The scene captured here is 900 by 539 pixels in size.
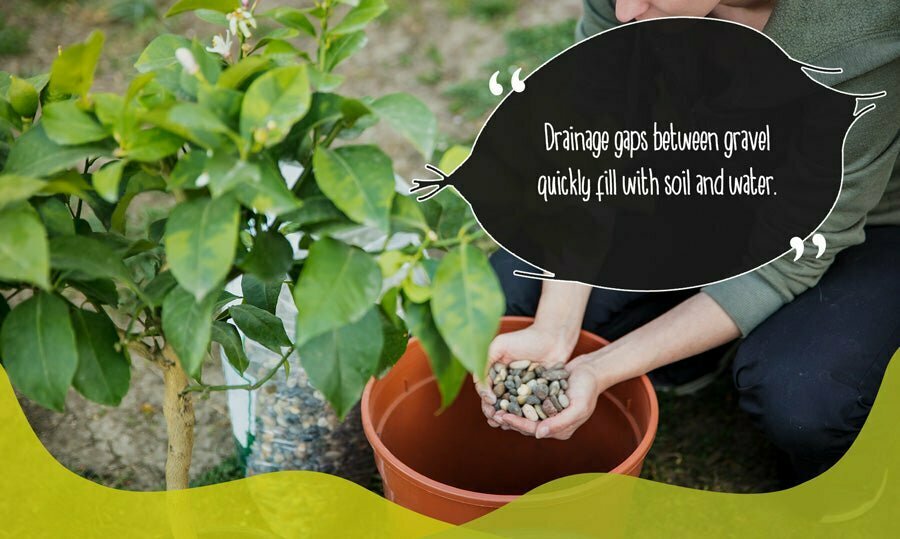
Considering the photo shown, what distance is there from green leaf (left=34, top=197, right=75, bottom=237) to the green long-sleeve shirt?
96cm

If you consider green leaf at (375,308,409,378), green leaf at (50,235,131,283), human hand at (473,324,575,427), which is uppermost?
green leaf at (50,235,131,283)

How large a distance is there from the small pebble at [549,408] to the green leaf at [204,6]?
680 mm

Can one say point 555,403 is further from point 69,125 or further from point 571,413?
point 69,125

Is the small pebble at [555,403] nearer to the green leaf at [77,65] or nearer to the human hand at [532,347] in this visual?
the human hand at [532,347]

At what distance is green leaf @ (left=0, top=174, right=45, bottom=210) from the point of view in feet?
2.42

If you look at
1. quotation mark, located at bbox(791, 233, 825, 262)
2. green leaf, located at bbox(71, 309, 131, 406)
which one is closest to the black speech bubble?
quotation mark, located at bbox(791, 233, 825, 262)

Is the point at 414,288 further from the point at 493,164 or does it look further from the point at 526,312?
the point at 526,312

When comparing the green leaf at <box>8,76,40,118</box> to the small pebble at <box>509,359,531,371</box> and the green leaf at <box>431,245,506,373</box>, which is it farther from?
the small pebble at <box>509,359,531,371</box>

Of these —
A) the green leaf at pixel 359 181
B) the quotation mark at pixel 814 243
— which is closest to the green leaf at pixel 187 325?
the green leaf at pixel 359 181

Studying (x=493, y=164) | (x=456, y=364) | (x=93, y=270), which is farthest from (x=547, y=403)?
(x=93, y=270)

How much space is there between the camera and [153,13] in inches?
110

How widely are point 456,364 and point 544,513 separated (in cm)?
39

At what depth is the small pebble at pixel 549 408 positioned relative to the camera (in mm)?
1308

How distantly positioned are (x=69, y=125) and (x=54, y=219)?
0.33 feet
